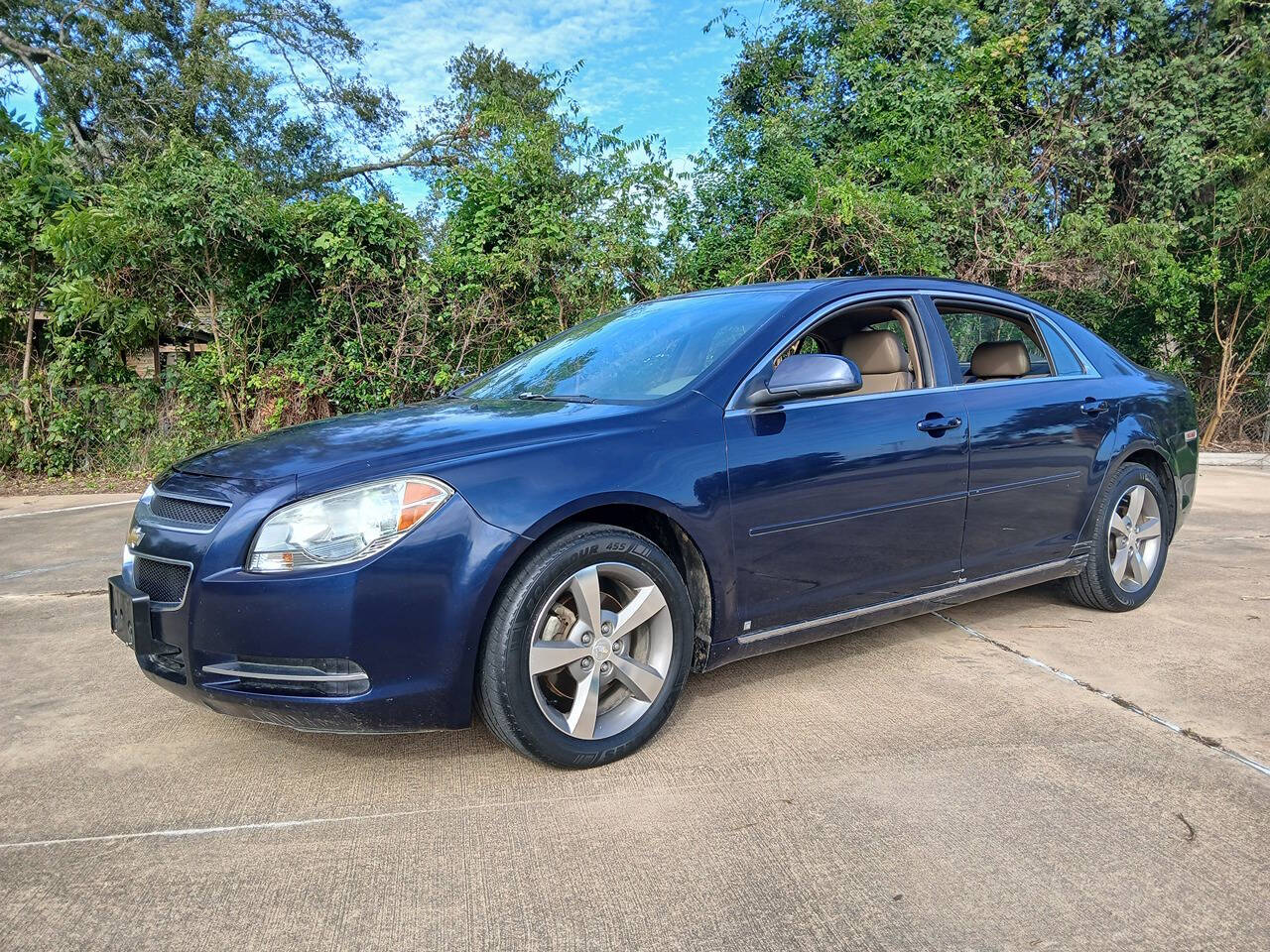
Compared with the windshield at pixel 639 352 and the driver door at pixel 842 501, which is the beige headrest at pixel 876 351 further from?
the windshield at pixel 639 352

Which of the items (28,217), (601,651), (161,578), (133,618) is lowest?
(601,651)

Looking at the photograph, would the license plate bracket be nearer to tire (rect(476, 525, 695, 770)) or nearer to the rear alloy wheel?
tire (rect(476, 525, 695, 770))

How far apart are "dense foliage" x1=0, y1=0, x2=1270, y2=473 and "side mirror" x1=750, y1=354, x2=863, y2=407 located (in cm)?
731

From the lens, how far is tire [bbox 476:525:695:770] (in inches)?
109

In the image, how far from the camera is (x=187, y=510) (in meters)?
2.89

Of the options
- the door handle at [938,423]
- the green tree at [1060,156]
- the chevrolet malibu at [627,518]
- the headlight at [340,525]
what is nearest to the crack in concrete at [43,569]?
the chevrolet malibu at [627,518]

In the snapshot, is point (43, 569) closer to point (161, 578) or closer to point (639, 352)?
point (161, 578)

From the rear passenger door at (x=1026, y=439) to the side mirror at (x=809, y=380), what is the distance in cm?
84

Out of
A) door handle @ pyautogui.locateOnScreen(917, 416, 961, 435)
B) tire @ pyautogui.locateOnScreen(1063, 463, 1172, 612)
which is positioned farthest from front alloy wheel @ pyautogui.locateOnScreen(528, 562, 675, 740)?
tire @ pyautogui.locateOnScreen(1063, 463, 1172, 612)

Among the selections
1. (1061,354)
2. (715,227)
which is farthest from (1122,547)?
(715,227)

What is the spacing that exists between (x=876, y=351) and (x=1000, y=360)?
716 millimetres

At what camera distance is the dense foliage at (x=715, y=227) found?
32.9ft

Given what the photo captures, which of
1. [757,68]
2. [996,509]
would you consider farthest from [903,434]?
[757,68]

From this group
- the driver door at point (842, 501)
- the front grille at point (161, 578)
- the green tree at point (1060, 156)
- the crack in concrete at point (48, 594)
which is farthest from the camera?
the green tree at point (1060, 156)
